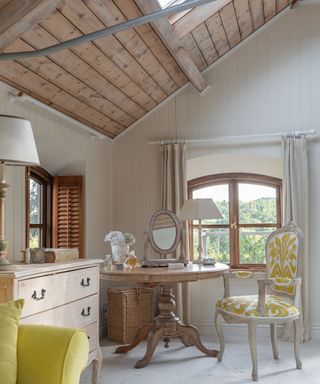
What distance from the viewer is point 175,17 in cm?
420

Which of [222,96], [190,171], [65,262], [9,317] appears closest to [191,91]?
[222,96]

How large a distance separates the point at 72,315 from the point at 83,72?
6.17ft

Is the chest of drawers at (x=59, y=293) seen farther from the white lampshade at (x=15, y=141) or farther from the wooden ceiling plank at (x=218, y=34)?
the wooden ceiling plank at (x=218, y=34)

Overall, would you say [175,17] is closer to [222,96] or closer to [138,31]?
[138,31]

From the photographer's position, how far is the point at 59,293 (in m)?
3.08

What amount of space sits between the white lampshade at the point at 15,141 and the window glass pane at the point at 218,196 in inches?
121

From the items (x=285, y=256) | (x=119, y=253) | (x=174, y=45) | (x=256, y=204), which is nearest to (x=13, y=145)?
(x=119, y=253)

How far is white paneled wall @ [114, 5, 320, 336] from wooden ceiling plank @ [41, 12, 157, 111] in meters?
0.43

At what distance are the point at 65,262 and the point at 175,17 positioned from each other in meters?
2.22

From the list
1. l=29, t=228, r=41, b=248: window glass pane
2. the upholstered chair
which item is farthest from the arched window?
l=29, t=228, r=41, b=248: window glass pane

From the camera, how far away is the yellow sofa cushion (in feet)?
6.73

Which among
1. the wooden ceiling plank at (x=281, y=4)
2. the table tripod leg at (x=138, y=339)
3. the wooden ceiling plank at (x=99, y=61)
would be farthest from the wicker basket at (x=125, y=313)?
the wooden ceiling plank at (x=281, y=4)

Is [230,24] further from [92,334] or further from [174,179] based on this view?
[92,334]

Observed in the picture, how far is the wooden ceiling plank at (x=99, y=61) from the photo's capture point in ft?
10.8
